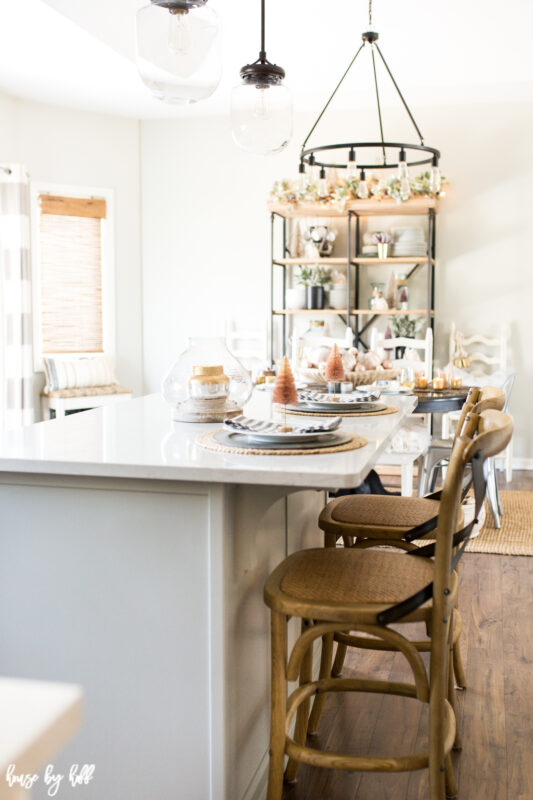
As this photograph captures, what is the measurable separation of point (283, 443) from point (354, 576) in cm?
32

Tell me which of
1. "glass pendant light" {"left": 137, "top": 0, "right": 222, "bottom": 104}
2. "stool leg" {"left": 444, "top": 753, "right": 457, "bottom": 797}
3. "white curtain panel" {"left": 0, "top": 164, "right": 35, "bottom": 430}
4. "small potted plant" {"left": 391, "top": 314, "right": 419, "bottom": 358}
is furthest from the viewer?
"small potted plant" {"left": 391, "top": 314, "right": 419, "bottom": 358}

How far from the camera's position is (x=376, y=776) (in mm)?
2074

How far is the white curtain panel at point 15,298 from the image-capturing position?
5906mm

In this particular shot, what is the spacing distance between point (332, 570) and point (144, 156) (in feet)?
19.0

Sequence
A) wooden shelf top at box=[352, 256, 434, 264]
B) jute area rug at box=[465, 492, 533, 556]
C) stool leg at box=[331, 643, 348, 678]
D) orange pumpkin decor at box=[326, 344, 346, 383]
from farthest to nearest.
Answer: wooden shelf top at box=[352, 256, 434, 264]
jute area rug at box=[465, 492, 533, 556]
orange pumpkin decor at box=[326, 344, 346, 383]
stool leg at box=[331, 643, 348, 678]

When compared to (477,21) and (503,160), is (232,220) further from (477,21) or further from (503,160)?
(477,21)

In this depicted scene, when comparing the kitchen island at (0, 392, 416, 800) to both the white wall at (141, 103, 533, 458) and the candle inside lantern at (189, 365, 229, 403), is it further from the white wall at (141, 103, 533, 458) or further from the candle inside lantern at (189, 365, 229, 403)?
the white wall at (141, 103, 533, 458)

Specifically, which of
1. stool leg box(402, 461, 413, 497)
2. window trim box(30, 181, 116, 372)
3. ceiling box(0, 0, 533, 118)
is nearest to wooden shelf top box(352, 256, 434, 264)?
ceiling box(0, 0, 533, 118)

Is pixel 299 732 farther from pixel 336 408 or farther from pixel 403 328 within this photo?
pixel 403 328

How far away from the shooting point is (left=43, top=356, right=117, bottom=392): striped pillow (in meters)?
6.27

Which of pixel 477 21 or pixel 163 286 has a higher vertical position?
pixel 477 21

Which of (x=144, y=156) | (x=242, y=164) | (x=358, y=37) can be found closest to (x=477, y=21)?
(x=358, y=37)

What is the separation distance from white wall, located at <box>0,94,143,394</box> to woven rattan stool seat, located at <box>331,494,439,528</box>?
15.7 feet

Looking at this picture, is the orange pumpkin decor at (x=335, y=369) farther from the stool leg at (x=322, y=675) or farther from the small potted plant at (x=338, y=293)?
the small potted plant at (x=338, y=293)
